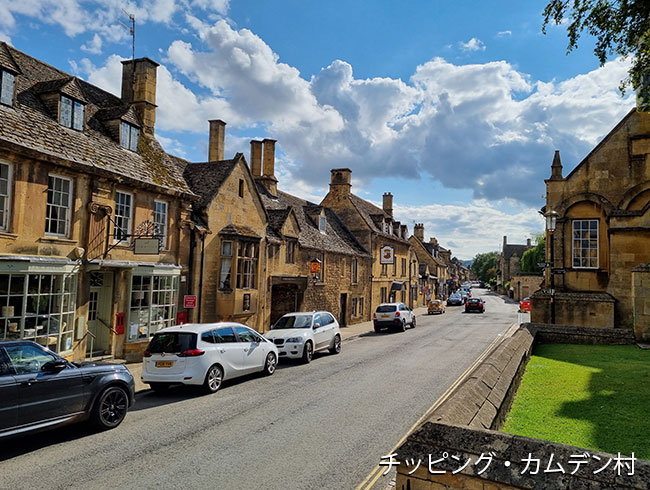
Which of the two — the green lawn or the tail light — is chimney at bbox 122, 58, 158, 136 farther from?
the green lawn

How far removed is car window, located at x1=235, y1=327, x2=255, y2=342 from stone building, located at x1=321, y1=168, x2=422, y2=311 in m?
24.1

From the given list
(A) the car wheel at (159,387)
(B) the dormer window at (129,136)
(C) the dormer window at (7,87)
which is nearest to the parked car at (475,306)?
(B) the dormer window at (129,136)

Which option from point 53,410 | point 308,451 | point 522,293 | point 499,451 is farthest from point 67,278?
point 522,293

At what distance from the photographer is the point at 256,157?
96.9ft

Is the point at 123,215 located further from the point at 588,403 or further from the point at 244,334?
the point at 588,403

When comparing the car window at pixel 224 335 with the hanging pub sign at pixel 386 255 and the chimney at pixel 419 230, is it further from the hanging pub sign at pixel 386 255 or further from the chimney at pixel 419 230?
the chimney at pixel 419 230

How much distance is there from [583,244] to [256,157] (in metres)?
19.8

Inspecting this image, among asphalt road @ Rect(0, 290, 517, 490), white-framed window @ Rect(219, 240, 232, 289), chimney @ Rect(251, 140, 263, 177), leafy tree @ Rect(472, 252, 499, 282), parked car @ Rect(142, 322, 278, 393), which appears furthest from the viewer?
leafy tree @ Rect(472, 252, 499, 282)

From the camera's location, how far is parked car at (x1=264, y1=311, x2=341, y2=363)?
1602 centimetres

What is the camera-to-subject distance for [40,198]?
1252cm

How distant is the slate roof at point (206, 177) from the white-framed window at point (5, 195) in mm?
7373

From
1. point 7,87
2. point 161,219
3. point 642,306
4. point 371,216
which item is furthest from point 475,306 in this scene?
point 7,87

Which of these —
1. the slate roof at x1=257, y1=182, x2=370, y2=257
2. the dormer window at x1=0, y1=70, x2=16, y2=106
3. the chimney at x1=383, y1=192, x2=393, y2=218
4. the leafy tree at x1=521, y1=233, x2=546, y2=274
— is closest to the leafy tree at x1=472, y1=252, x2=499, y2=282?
the leafy tree at x1=521, y1=233, x2=546, y2=274

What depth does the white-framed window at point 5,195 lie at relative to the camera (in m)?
11.7
